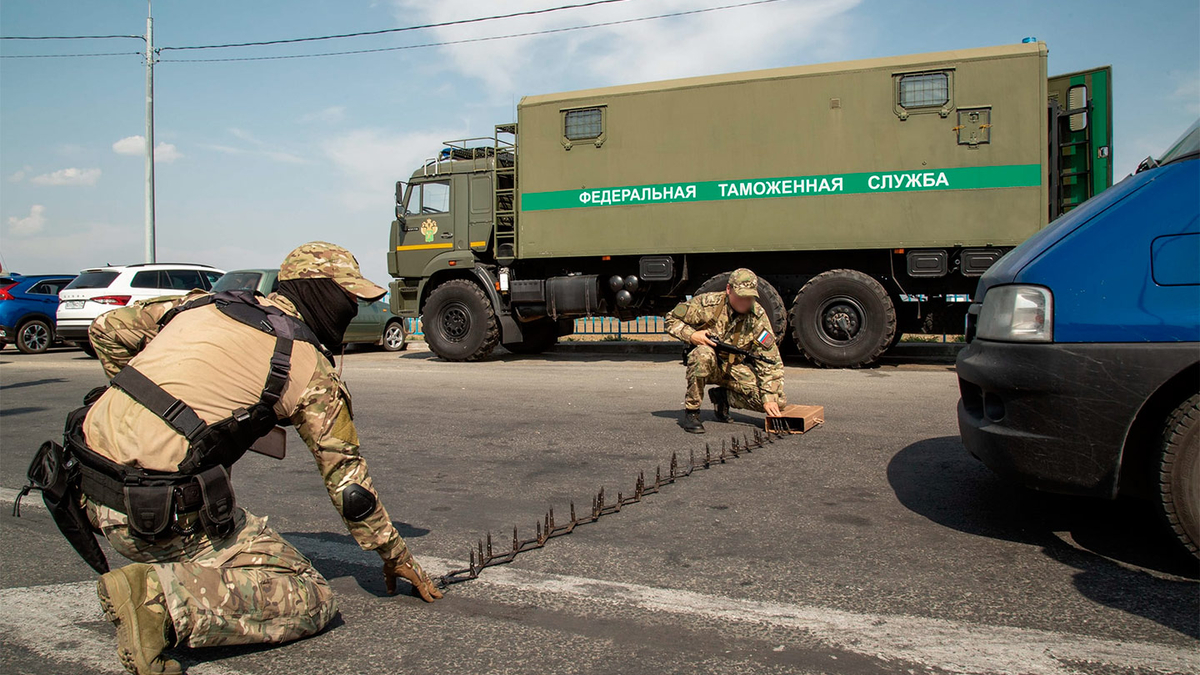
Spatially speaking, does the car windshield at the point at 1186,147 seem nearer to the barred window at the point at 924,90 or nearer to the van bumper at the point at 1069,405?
the van bumper at the point at 1069,405

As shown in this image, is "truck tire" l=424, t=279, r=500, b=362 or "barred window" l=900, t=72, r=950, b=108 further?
"truck tire" l=424, t=279, r=500, b=362

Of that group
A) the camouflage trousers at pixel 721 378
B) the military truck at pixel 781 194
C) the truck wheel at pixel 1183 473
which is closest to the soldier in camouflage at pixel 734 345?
the camouflage trousers at pixel 721 378

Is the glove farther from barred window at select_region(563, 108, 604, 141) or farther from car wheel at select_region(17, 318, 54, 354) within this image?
car wheel at select_region(17, 318, 54, 354)

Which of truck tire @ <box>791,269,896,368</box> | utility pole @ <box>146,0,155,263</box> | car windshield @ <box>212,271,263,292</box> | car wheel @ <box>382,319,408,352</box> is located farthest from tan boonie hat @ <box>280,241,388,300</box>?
utility pole @ <box>146,0,155,263</box>

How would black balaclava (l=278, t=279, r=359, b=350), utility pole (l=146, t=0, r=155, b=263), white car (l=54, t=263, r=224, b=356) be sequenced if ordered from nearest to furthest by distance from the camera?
black balaclava (l=278, t=279, r=359, b=350) → white car (l=54, t=263, r=224, b=356) → utility pole (l=146, t=0, r=155, b=263)

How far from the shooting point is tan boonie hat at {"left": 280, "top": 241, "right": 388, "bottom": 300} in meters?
2.96

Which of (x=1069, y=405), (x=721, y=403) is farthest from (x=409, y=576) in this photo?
(x=721, y=403)

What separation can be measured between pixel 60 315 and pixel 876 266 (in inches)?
543

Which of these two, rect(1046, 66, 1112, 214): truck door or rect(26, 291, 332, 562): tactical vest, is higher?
rect(1046, 66, 1112, 214): truck door

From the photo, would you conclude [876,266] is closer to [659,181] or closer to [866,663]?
[659,181]

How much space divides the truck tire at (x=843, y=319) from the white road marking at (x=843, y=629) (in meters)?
8.53

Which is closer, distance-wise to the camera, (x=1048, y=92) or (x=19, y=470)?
(x=19, y=470)

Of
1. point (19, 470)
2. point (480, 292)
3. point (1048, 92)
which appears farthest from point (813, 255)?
point (19, 470)

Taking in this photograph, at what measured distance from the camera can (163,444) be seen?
2.54 meters
